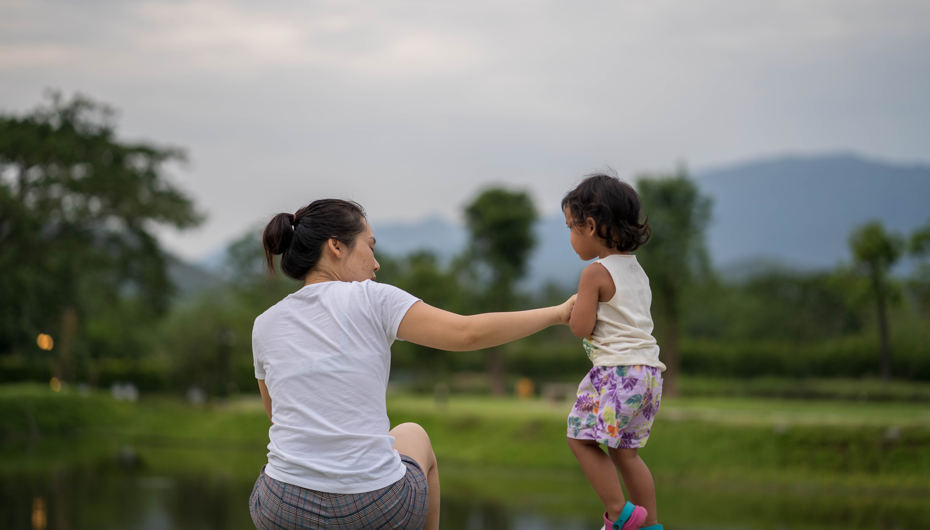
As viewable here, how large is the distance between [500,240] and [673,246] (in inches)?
398

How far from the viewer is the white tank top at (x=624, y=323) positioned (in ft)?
7.78

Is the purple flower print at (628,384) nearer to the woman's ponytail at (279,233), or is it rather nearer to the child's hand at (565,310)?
the child's hand at (565,310)

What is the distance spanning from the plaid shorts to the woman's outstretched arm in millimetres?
393

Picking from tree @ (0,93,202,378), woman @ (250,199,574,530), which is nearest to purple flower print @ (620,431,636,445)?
woman @ (250,199,574,530)

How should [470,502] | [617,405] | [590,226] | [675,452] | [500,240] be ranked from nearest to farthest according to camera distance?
1. [617,405]
2. [590,226]
3. [470,502]
4. [675,452]
5. [500,240]

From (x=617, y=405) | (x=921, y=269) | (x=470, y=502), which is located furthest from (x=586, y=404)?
(x=921, y=269)

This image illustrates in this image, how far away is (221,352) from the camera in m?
29.5

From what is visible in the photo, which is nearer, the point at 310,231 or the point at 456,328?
the point at 456,328

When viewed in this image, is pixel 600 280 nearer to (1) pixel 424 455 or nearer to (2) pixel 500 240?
(1) pixel 424 455

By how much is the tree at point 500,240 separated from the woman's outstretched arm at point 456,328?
106ft

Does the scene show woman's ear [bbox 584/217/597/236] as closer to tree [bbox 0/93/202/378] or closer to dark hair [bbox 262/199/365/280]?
dark hair [bbox 262/199/365/280]

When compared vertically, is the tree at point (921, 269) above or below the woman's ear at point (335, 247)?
below

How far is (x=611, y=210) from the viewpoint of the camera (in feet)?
7.97

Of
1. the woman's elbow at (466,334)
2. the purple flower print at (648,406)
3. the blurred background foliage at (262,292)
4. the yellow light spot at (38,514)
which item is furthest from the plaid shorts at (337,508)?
the yellow light spot at (38,514)
